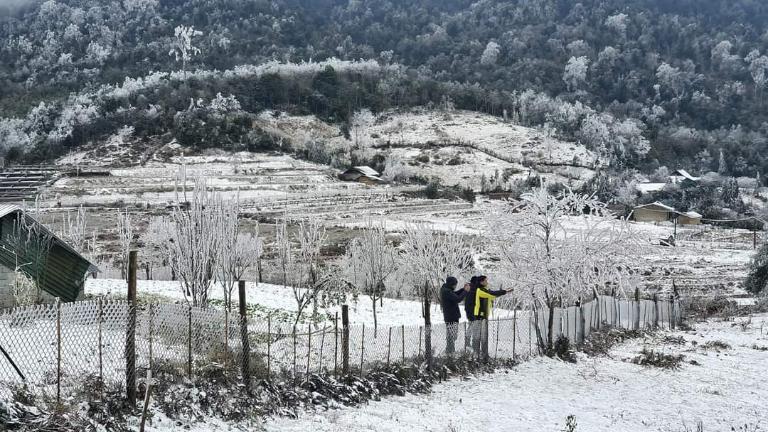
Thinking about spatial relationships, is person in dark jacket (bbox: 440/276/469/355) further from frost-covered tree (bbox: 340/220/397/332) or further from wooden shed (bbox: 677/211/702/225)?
wooden shed (bbox: 677/211/702/225)

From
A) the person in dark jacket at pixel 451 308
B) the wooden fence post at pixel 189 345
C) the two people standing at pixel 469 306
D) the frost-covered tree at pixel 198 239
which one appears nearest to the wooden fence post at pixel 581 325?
the two people standing at pixel 469 306

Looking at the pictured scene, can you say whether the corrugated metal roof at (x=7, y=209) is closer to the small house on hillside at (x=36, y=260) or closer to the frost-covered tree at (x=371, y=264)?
the small house on hillside at (x=36, y=260)

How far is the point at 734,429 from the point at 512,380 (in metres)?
4.60

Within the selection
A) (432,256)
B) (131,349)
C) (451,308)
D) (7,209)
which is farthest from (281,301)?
(131,349)

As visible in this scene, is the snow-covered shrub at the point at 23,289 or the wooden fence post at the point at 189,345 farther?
the snow-covered shrub at the point at 23,289

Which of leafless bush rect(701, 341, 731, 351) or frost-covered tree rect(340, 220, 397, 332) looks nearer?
leafless bush rect(701, 341, 731, 351)

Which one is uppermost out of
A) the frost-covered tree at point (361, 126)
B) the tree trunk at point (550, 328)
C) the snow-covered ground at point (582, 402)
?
the frost-covered tree at point (361, 126)

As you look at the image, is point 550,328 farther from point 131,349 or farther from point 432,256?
point 131,349

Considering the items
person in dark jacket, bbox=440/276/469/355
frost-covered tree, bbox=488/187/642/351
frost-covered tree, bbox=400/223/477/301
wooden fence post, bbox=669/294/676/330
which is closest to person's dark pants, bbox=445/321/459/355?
person in dark jacket, bbox=440/276/469/355

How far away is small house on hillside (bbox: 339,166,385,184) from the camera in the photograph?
99.2 metres

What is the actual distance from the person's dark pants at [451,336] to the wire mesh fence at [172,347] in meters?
0.02

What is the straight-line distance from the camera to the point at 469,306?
16.0 meters

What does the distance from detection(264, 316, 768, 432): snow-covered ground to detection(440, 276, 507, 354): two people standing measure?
0.96 metres

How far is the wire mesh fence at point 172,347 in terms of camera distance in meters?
9.48
